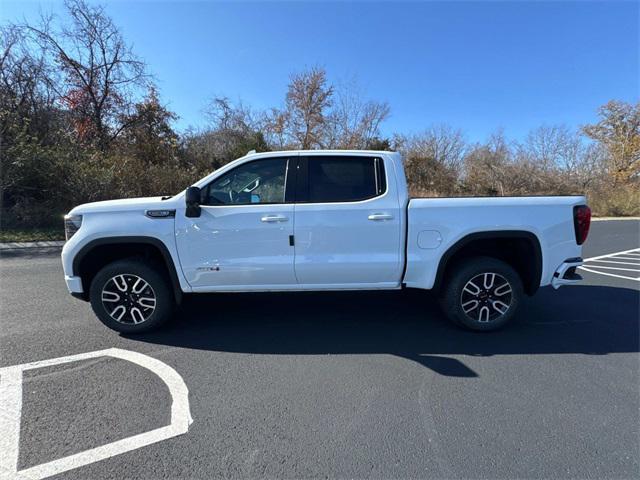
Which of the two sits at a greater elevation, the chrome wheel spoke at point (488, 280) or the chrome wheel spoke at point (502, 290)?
the chrome wheel spoke at point (488, 280)

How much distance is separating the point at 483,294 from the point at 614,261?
6.62 m

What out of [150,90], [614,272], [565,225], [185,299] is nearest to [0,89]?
[150,90]

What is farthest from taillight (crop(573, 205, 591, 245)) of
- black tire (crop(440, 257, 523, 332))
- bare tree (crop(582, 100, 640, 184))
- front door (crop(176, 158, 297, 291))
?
bare tree (crop(582, 100, 640, 184))

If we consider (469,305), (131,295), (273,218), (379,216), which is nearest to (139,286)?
(131,295)

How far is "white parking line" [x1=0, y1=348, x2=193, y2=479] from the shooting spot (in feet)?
6.09

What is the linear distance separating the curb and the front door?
788 centimetres

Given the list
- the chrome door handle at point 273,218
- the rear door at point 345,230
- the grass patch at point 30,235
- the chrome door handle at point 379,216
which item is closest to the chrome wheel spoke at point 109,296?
the chrome door handle at point 273,218

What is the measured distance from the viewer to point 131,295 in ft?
11.3

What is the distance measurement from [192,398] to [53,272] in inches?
217

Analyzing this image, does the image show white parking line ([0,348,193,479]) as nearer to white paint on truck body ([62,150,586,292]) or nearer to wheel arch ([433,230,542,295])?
white paint on truck body ([62,150,586,292])

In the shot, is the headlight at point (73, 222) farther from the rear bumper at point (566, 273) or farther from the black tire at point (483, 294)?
the rear bumper at point (566, 273)

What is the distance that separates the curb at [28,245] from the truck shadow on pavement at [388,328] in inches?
274

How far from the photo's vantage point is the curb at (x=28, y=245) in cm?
830

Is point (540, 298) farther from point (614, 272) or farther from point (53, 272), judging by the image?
point (53, 272)
